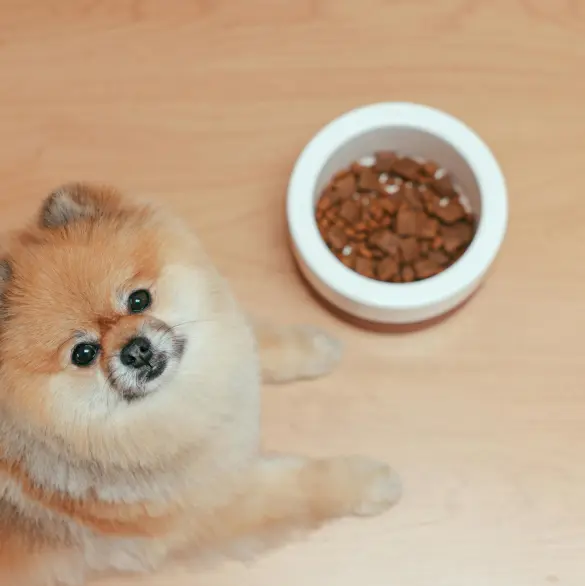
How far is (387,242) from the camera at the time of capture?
115 centimetres

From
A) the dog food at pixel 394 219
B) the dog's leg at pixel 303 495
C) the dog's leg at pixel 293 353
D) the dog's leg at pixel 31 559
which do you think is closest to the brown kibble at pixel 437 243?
the dog food at pixel 394 219

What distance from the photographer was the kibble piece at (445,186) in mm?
1168

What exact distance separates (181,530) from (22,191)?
0.64 metres

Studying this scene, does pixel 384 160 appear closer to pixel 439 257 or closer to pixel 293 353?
pixel 439 257

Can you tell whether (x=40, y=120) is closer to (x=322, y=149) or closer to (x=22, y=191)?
(x=22, y=191)

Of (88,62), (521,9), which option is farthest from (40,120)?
(521,9)

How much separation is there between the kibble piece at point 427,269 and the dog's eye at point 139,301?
456mm

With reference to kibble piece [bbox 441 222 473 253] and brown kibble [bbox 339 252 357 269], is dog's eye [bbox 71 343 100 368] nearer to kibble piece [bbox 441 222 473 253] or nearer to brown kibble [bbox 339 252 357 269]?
brown kibble [bbox 339 252 357 269]

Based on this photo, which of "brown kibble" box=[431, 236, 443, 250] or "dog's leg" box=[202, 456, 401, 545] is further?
"brown kibble" box=[431, 236, 443, 250]

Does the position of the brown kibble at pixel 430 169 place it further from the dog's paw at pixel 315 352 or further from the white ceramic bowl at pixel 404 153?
the dog's paw at pixel 315 352

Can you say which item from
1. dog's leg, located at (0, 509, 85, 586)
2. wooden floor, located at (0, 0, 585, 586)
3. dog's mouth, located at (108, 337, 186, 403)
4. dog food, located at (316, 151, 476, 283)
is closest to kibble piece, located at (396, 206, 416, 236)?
dog food, located at (316, 151, 476, 283)

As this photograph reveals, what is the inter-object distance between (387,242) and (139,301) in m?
0.46

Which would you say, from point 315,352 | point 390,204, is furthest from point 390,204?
point 315,352

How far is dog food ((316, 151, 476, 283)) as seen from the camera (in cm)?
114
